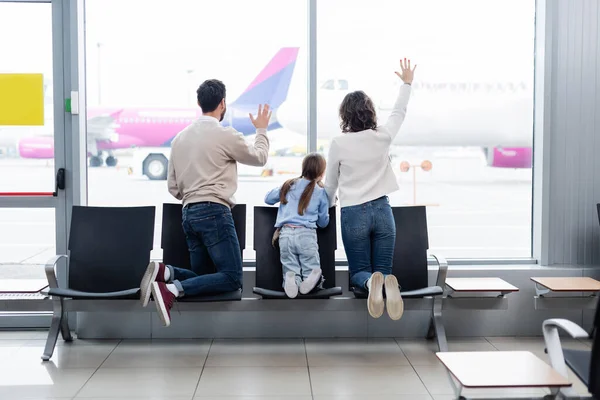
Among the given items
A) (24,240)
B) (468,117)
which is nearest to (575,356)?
(468,117)

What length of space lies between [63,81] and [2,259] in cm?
131

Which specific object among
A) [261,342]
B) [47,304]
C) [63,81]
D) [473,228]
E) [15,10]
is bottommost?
[261,342]

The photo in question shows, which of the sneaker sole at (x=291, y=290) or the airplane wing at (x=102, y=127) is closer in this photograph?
the sneaker sole at (x=291, y=290)

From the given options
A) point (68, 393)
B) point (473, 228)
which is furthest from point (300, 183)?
point (68, 393)

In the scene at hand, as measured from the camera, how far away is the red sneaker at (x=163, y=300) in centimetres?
365

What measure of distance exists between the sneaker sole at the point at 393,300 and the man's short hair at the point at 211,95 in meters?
1.42

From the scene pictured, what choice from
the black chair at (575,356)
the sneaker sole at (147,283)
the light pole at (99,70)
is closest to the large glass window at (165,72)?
the light pole at (99,70)

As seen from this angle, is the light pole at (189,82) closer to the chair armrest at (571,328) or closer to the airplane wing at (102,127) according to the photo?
the airplane wing at (102,127)

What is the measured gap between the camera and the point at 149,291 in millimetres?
3754

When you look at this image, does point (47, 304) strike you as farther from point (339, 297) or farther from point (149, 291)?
point (339, 297)

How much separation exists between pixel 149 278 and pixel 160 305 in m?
0.20

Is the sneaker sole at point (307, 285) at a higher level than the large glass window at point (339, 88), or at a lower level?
lower

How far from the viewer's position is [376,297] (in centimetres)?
374

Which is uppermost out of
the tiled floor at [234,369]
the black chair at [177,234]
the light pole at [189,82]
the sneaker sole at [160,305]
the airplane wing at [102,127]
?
the light pole at [189,82]
